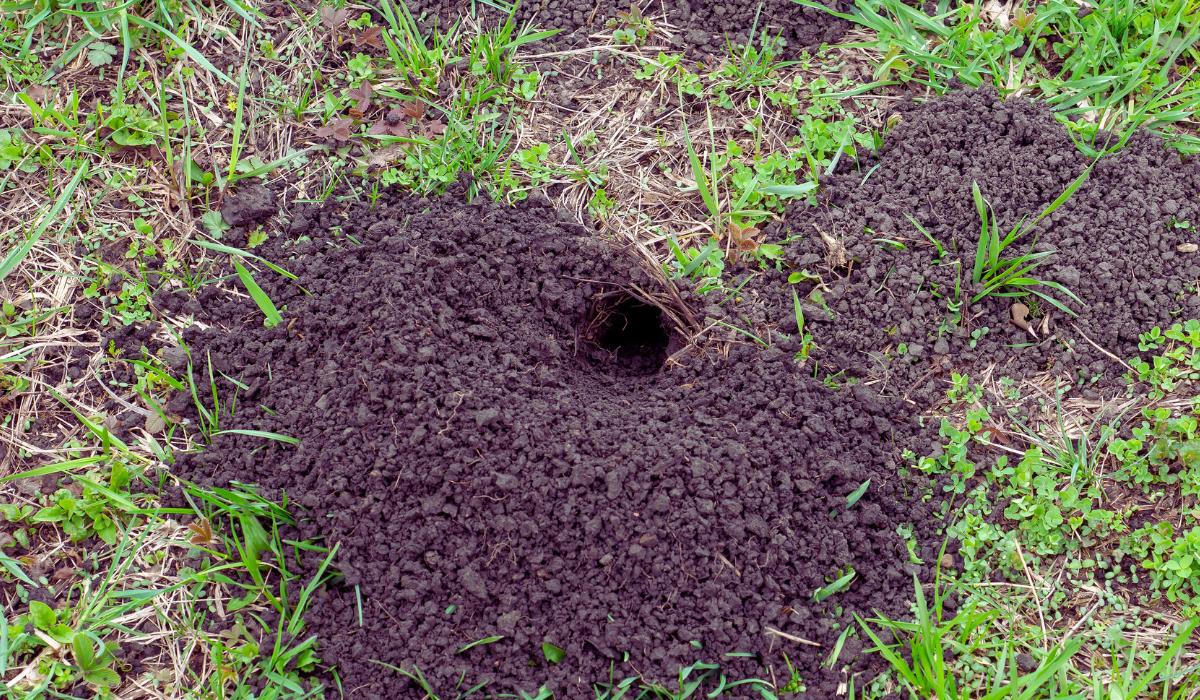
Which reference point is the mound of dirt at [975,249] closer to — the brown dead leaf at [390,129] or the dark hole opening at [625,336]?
the dark hole opening at [625,336]

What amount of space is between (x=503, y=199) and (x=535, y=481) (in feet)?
3.18

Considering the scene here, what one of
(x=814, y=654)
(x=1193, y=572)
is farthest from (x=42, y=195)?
(x=1193, y=572)

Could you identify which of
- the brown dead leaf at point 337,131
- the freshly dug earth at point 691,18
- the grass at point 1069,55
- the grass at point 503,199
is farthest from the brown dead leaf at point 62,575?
the grass at point 1069,55

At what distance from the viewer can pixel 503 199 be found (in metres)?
2.75

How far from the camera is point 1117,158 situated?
2688 millimetres

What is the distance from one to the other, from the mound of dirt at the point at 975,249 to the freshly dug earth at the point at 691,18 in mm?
557

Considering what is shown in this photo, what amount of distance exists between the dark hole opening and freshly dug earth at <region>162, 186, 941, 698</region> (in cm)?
15

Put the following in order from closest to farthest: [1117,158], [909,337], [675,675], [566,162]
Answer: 1. [675,675]
2. [909,337]
3. [1117,158]
4. [566,162]

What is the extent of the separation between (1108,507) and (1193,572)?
0.23m

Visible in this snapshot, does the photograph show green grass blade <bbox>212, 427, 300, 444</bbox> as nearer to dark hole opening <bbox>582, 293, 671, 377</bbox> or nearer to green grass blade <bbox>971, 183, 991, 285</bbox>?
dark hole opening <bbox>582, 293, 671, 377</bbox>

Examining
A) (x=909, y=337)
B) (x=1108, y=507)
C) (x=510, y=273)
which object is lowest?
(x=1108, y=507)

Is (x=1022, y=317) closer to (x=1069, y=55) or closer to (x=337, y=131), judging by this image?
(x=1069, y=55)

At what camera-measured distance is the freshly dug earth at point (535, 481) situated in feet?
7.02

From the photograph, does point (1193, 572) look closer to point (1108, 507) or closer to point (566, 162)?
point (1108, 507)
